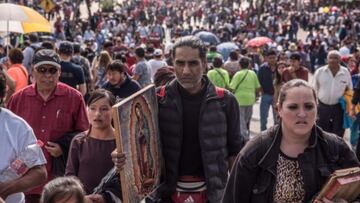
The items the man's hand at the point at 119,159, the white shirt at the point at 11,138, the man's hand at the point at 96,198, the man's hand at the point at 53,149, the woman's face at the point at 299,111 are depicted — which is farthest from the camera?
the man's hand at the point at 53,149

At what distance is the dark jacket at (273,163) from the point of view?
11.6 ft

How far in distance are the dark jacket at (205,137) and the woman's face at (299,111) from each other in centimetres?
99

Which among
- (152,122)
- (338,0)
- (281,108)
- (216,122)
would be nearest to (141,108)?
(152,122)

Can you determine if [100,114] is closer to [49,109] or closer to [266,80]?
[49,109]

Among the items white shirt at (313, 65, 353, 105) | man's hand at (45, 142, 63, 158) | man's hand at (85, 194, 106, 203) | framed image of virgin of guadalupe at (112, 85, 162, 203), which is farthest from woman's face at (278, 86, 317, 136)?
white shirt at (313, 65, 353, 105)

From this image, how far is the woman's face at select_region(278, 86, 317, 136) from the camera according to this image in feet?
11.5

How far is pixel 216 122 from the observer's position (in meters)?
4.54

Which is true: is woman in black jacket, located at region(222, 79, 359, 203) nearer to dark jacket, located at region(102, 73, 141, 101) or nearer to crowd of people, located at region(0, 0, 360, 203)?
crowd of people, located at region(0, 0, 360, 203)

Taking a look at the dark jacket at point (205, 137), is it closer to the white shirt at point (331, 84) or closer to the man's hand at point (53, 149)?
the man's hand at point (53, 149)

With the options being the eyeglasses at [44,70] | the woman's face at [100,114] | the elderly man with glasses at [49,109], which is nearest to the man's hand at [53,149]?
the elderly man with glasses at [49,109]

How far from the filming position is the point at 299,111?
3498mm

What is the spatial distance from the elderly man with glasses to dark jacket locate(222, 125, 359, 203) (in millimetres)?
2042

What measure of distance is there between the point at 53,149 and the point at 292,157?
228 centimetres

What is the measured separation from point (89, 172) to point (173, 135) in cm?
60
